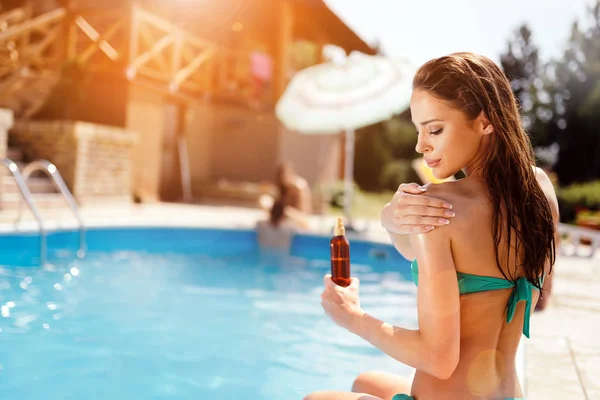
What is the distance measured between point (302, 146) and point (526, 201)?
51.5 ft

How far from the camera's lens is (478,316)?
1.35 meters

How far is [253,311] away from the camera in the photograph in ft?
17.0

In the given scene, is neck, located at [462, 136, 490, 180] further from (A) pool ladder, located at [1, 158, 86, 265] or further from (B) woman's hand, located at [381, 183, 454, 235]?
(A) pool ladder, located at [1, 158, 86, 265]

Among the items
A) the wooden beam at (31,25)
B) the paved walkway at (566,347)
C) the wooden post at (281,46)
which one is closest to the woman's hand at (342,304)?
the paved walkway at (566,347)

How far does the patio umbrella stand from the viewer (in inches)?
339

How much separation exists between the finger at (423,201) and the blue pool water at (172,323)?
2.23 m

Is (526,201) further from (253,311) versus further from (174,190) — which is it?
(174,190)

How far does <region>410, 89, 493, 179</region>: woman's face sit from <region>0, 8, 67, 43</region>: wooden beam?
415 inches

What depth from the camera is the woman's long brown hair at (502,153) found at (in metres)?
1.28

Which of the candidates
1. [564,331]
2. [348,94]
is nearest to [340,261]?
[564,331]

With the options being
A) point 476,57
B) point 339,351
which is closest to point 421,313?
point 476,57

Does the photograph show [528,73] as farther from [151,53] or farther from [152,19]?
[151,53]

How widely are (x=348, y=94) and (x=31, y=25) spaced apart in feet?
A: 19.8

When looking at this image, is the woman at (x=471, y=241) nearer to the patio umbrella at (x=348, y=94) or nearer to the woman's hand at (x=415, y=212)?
the woman's hand at (x=415, y=212)
